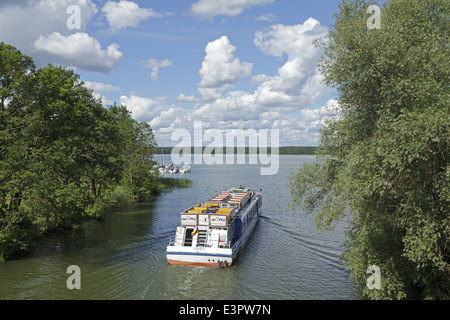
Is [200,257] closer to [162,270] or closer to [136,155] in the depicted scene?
[162,270]

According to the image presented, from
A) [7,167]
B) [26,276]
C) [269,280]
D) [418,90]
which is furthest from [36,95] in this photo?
[418,90]

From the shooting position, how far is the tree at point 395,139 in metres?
11.2

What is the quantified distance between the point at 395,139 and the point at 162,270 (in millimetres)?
17258

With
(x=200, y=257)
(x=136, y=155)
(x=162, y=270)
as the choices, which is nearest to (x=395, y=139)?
(x=200, y=257)

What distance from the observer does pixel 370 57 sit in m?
13.5

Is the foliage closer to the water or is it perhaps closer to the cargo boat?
the water

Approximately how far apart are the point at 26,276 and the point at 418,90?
77.8ft

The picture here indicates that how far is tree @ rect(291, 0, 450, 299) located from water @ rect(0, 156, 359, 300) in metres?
4.82

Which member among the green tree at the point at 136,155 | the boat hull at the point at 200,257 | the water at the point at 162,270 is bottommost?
the water at the point at 162,270

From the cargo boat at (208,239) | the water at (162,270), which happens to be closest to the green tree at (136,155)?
the water at (162,270)

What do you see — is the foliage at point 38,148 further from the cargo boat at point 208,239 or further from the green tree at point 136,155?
the green tree at point 136,155

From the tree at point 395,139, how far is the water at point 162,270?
4.82 meters
